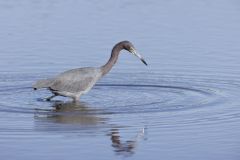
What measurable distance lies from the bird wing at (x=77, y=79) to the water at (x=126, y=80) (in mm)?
249

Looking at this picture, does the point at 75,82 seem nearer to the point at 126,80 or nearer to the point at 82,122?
the point at 126,80

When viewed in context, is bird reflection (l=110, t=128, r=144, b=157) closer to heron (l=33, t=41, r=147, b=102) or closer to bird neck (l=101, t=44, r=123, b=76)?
heron (l=33, t=41, r=147, b=102)

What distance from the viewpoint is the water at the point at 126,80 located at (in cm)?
1155

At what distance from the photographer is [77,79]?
1514 centimetres

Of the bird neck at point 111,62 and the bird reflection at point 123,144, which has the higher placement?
the bird neck at point 111,62

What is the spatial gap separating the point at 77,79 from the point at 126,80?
1241 mm

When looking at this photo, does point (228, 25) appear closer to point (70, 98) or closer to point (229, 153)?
point (70, 98)

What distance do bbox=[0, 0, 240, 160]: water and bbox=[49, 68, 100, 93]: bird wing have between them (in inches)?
9.8

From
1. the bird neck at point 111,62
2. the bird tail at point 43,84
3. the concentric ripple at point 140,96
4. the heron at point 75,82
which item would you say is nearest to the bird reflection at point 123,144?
the concentric ripple at point 140,96

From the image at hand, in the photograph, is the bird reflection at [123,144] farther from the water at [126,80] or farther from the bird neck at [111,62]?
the bird neck at [111,62]

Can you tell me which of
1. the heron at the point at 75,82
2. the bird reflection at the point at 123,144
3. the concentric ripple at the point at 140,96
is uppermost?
the heron at the point at 75,82

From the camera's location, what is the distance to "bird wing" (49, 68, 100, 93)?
15.0 m

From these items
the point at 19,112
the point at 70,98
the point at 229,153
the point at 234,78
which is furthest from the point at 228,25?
the point at 229,153

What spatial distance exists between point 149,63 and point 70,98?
244cm
